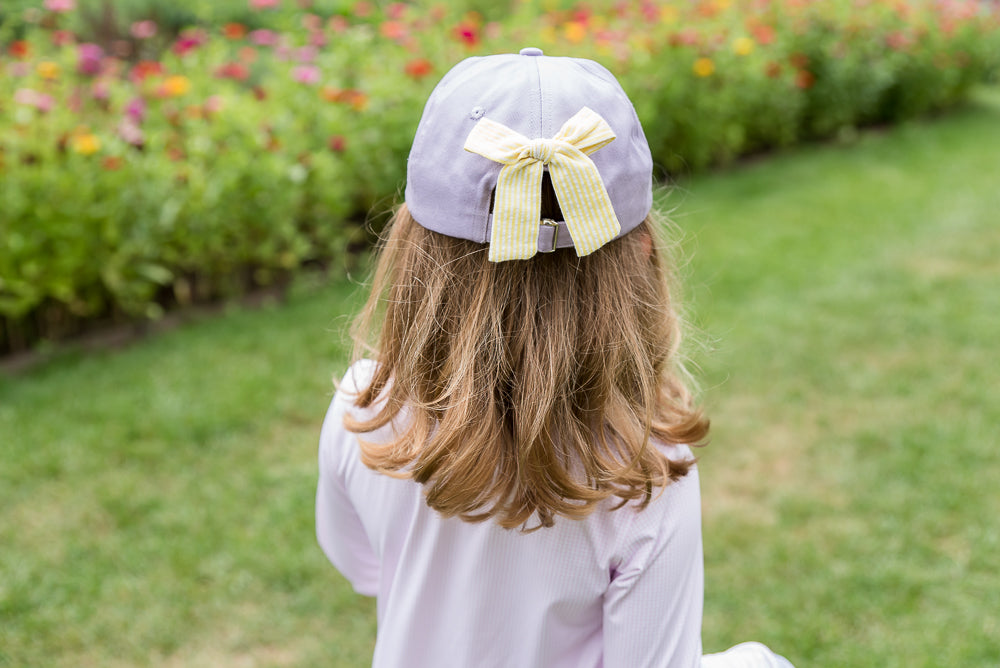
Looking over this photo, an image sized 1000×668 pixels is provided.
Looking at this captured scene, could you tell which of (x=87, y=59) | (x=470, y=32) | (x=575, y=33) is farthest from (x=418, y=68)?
(x=87, y=59)

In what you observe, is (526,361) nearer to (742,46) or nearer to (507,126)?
(507,126)

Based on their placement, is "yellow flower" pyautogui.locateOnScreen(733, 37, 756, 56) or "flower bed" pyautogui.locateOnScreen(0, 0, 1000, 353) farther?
"yellow flower" pyautogui.locateOnScreen(733, 37, 756, 56)

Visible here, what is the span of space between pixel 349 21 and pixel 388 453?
567 centimetres

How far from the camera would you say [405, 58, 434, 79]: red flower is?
3.88 m

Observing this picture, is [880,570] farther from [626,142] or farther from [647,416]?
[626,142]

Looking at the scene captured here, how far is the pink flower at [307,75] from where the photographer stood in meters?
3.80

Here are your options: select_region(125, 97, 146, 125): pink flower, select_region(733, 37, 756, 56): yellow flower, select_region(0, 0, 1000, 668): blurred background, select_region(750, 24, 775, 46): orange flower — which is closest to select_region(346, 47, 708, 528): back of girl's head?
select_region(0, 0, 1000, 668): blurred background

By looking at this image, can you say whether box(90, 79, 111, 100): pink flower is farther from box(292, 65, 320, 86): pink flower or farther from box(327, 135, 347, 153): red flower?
box(327, 135, 347, 153): red flower

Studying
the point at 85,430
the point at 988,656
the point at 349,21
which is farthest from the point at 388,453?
the point at 349,21

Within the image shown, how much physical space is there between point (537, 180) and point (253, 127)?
280 centimetres

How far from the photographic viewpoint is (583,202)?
0.97m

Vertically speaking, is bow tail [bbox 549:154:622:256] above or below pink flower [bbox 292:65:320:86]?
above

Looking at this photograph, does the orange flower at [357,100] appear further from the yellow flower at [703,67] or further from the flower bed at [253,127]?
the yellow flower at [703,67]

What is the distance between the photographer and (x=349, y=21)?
6.22 meters
